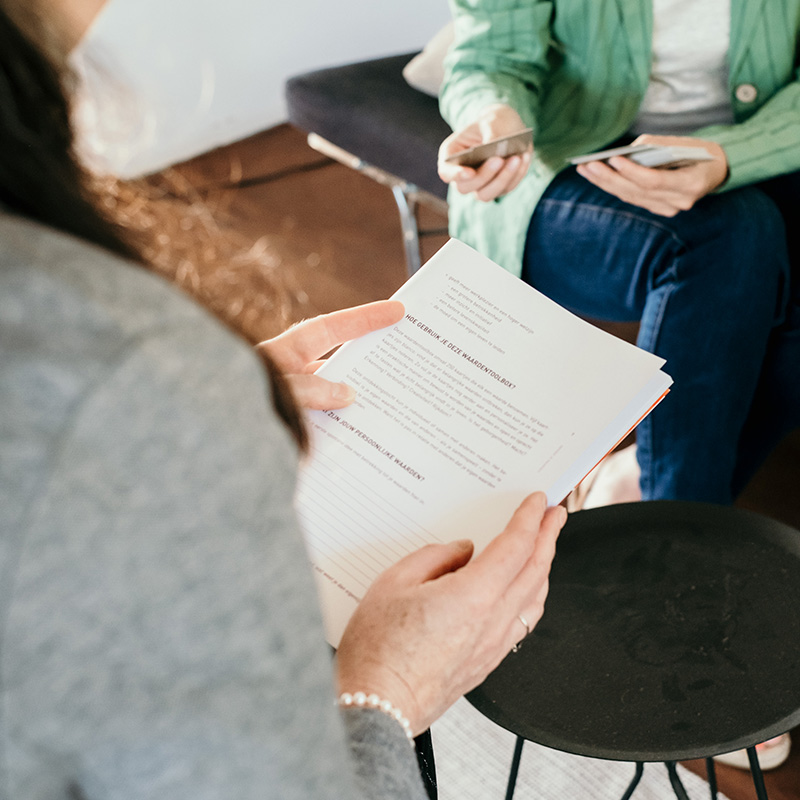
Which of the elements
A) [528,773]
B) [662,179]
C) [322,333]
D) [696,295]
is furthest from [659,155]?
[528,773]

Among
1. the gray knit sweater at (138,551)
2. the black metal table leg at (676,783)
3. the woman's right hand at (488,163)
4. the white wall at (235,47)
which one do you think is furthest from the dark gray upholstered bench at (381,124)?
the gray knit sweater at (138,551)

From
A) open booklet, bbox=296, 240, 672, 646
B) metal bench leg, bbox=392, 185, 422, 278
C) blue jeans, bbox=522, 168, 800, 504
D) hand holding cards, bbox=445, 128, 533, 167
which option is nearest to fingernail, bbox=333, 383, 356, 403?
open booklet, bbox=296, 240, 672, 646

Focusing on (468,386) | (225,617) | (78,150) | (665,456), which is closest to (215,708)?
(225,617)

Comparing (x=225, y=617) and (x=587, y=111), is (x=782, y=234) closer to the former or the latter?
(x=587, y=111)

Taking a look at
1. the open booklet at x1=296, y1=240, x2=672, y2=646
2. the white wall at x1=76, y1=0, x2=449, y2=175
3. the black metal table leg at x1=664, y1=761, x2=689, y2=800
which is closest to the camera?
the open booklet at x1=296, y1=240, x2=672, y2=646

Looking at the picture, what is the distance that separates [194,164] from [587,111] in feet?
4.94

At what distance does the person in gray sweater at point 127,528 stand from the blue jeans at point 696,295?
81cm

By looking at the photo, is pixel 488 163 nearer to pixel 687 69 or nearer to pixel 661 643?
pixel 687 69

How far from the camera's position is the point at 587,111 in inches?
46.3

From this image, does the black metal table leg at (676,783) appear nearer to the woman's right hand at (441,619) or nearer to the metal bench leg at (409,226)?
the woman's right hand at (441,619)

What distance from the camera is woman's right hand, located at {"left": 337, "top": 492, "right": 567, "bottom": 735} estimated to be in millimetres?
500

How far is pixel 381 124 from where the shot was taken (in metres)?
1.47

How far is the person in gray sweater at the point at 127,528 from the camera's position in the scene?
261mm

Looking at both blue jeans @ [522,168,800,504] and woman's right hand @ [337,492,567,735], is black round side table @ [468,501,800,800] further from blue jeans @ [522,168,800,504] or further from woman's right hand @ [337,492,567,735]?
blue jeans @ [522,168,800,504]
